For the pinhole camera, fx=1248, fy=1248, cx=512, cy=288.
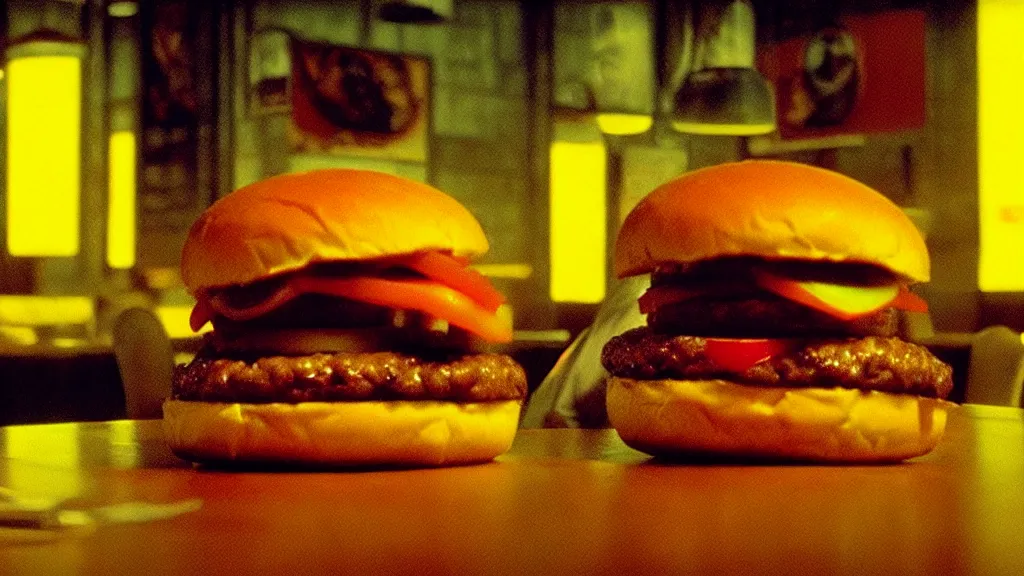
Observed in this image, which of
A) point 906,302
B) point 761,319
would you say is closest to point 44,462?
point 761,319

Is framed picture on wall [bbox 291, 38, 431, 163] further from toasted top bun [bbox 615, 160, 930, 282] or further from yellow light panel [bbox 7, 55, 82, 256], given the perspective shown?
toasted top bun [bbox 615, 160, 930, 282]

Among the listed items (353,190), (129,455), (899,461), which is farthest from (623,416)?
(129,455)

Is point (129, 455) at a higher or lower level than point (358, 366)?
lower

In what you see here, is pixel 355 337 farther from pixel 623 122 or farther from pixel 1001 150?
pixel 1001 150

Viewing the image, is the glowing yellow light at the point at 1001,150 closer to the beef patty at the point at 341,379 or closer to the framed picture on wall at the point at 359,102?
the framed picture on wall at the point at 359,102

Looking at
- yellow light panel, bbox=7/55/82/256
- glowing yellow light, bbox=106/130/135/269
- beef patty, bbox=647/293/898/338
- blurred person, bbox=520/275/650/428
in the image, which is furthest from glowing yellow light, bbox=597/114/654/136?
beef patty, bbox=647/293/898/338

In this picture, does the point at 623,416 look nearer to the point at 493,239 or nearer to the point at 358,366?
the point at 358,366
